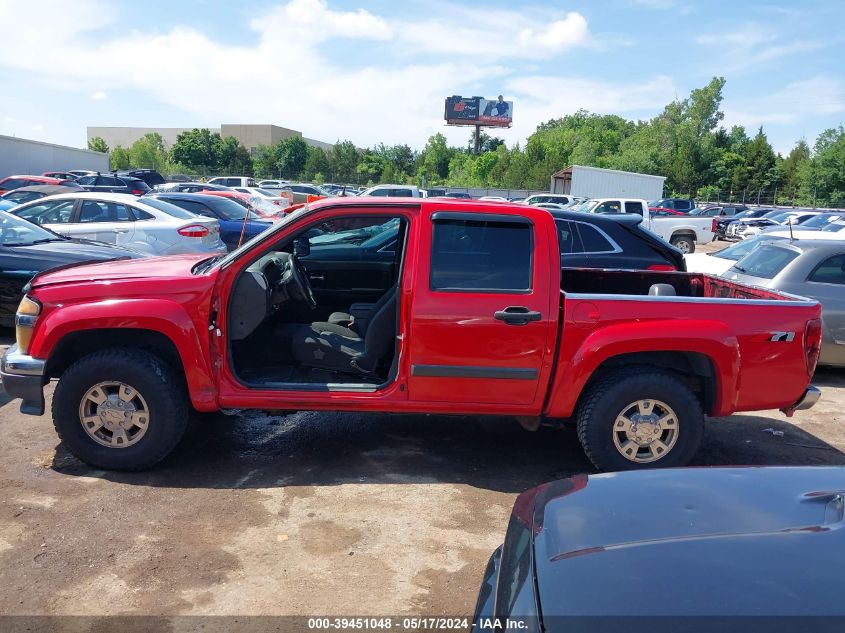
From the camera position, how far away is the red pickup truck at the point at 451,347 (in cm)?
449

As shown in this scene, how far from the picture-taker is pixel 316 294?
595cm

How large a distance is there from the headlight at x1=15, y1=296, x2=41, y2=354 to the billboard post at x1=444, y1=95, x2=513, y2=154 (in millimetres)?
72998

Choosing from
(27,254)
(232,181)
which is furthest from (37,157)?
(27,254)

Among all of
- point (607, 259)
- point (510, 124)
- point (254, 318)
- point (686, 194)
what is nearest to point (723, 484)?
point (254, 318)

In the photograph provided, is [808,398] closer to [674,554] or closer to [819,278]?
[674,554]

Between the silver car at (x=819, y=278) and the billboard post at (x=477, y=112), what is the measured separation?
6929cm

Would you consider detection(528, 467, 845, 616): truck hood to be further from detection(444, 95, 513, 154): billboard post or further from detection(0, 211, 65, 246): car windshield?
detection(444, 95, 513, 154): billboard post

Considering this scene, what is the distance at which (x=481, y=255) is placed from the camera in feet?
15.1

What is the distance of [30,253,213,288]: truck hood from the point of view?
4668mm

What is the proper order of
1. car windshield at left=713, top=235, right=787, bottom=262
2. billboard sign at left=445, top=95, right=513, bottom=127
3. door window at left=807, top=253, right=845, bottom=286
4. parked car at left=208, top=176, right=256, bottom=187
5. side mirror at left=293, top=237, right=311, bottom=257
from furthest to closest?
billboard sign at left=445, top=95, right=513, bottom=127, parked car at left=208, top=176, right=256, bottom=187, car windshield at left=713, top=235, right=787, bottom=262, door window at left=807, top=253, right=845, bottom=286, side mirror at left=293, top=237, right=311, bottom=257

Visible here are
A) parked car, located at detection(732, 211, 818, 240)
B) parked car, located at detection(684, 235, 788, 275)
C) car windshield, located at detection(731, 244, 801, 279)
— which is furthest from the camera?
parked car, located at detection(732, 211, 818, 240)

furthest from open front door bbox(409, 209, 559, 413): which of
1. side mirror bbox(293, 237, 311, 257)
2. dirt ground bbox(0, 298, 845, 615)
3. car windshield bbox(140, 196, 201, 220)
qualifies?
car windshield bbox(140, 196, 201, 220)

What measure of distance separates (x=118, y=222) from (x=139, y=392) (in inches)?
283

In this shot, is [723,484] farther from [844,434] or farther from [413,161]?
[413,161]
